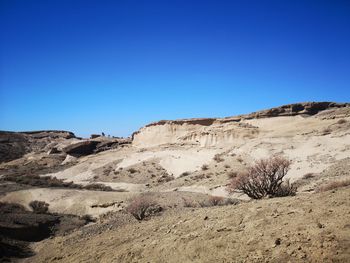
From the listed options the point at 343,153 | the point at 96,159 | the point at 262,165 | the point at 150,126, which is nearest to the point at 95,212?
the point at 262,165

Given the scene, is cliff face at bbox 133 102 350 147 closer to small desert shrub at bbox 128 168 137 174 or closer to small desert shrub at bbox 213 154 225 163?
small desert shrub at bbox 213 154 225 163

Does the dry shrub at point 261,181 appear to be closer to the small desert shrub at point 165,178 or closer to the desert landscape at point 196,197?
the desert landscape at point 196,197

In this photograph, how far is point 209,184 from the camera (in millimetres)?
22422

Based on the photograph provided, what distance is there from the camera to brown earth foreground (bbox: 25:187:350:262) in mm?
5570

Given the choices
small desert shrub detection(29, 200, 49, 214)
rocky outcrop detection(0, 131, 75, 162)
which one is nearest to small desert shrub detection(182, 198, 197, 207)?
small desert shrub detection(29, 200, 49, 214)

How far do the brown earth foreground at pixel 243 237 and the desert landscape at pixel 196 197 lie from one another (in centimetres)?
3

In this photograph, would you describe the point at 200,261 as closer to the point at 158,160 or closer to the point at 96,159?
the point at 158,160

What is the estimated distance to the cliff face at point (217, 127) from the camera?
37656mm

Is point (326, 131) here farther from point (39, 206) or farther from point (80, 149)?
point (80, 149)

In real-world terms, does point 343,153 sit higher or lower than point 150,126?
lower

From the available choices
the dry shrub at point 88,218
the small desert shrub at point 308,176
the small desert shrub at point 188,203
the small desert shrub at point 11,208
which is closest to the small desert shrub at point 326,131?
the small desert shrub at point 308,176

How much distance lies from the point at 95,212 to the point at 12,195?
896 centimetres

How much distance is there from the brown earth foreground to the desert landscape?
1.1 inches

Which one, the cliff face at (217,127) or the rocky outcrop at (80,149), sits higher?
the cliff face at (217,127)
